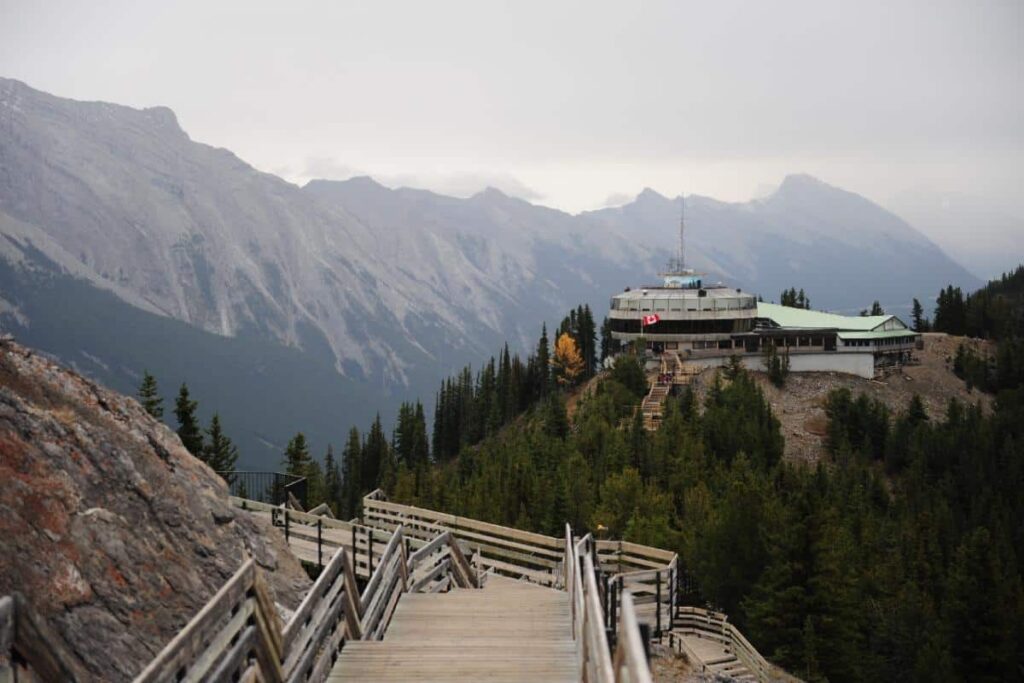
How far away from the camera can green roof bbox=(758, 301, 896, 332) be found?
9025 cm

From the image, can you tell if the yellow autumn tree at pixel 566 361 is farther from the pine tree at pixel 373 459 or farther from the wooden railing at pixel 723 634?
the wooden railing at pixel 723 634

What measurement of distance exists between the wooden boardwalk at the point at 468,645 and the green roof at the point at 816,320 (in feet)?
260

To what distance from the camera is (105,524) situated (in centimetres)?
1259

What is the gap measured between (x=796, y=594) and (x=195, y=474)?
2620 centimetres

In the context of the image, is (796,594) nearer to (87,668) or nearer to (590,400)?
(87,668)

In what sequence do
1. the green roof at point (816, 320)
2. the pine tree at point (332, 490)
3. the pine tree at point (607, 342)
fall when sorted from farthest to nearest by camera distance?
the pine tree at point (607, 342)
the green roof at point (816, 320)
the pine tree at point (332, 490)

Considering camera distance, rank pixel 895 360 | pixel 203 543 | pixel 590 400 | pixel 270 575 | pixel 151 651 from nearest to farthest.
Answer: pixel 151 651, pixel 203 543, pixel 270 575, pixel 590 400, pixel 895 360

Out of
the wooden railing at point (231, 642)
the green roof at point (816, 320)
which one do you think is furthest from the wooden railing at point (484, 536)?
the green roof at point (816, 320)

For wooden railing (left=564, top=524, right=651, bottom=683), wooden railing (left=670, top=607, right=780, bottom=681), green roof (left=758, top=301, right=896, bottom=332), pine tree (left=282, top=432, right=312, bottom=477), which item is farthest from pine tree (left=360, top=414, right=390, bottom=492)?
wooden railing (left=564, top=524, right=651, bottom=683)

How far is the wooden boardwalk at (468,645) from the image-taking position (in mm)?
9125

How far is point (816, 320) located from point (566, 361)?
24.9 metres

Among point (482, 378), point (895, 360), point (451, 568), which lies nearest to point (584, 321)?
point (482, 378)

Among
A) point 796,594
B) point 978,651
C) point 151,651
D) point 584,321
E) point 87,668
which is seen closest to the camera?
point 87,668

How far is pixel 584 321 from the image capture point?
10788 centimetres
